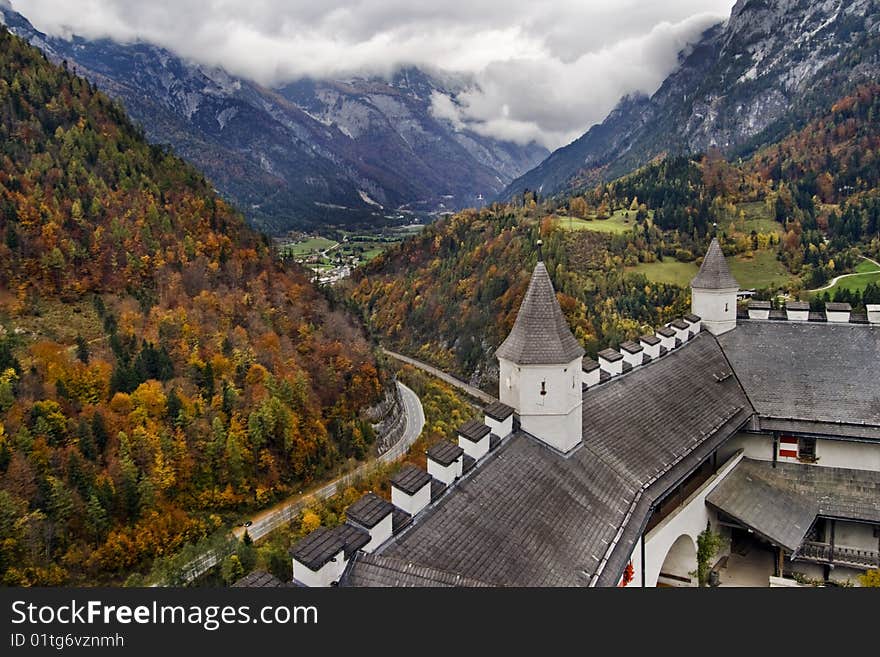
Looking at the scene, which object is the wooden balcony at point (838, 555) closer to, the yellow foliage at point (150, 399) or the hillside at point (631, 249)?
the yellow foliage at point (150, 399)

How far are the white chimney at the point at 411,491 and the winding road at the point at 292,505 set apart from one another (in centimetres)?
3187

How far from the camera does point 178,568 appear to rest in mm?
42906

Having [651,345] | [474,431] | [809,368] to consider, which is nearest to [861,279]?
[809,368]

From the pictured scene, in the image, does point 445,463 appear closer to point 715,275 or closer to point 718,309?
point 718,309

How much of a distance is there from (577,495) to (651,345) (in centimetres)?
1211

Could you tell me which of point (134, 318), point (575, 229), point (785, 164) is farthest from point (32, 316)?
point (785, 164)

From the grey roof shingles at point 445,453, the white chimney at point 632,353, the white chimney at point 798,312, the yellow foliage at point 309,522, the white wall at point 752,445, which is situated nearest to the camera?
the grey roof shingles at point 445,453

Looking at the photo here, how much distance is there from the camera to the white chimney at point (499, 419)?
2048 centimetres

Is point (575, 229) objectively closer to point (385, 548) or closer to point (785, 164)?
point (785, 164)

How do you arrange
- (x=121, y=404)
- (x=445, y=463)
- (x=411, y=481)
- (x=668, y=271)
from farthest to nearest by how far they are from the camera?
1. (x=668, y=271)
2. (x=121, y=404)
3. (x=445, y=463)
4. (x=411, y=481)

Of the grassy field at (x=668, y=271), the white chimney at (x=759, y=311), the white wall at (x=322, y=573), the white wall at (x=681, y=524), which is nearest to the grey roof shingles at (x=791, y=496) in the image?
the white wall at (x=681, y=524)

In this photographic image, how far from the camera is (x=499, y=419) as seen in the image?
2044cm

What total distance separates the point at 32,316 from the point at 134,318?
8084 millimetres

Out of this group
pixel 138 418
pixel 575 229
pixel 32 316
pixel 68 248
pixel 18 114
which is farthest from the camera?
pixel 575 229
